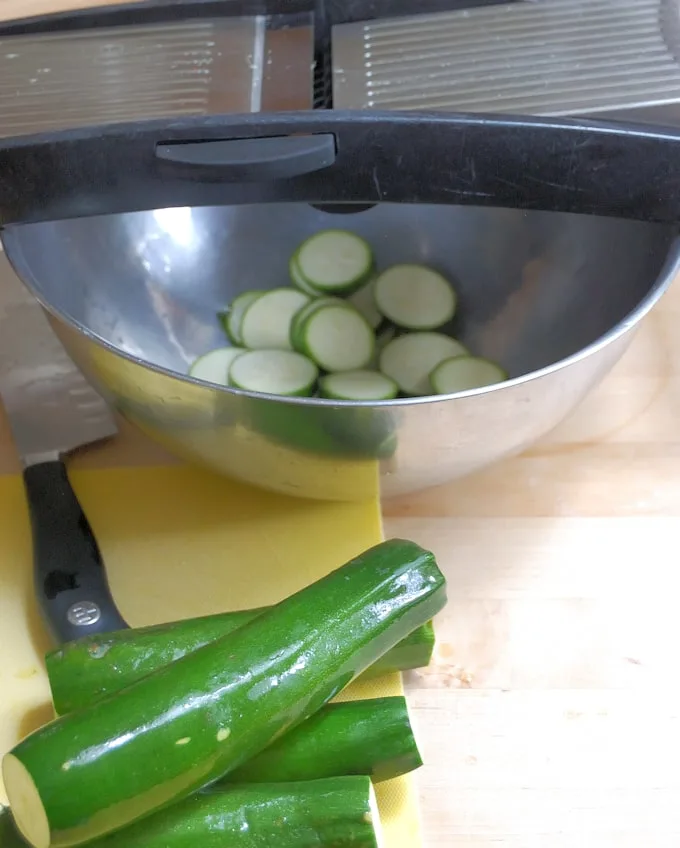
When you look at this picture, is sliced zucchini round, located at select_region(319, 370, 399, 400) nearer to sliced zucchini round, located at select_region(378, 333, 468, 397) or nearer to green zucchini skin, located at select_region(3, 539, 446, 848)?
sliced zucchini round, located at select_region(378, 333, 468, 397)

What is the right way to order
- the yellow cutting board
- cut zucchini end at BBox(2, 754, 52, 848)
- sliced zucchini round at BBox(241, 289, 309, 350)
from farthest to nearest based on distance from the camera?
sliced zucchini round at BBox(241, 289, 309, 350) < the yellow cutting board < cut zucchini end at BBox(2, 754, 52, 848)

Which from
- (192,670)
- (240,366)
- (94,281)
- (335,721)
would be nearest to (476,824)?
(335,721)

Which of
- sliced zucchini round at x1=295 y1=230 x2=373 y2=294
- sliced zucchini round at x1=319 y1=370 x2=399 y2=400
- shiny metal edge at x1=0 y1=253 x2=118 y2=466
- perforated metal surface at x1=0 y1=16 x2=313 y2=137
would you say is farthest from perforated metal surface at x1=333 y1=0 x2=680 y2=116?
shiny metal edge at x1=0 y1=253 x2=118 y2=466

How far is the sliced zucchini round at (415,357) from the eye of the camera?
35.9 inches

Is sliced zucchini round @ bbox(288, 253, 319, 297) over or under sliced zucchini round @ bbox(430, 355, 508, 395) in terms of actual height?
over

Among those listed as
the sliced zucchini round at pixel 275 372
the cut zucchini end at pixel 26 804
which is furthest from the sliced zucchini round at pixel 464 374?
the cut zucchini end at pixel 26 804

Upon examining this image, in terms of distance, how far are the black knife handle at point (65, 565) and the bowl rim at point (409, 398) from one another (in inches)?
7.8

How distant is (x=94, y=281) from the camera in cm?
88

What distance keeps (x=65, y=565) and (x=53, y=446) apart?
0.55 ft

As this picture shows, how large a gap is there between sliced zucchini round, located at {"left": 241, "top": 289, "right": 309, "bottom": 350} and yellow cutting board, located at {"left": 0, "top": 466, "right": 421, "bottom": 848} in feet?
0.58

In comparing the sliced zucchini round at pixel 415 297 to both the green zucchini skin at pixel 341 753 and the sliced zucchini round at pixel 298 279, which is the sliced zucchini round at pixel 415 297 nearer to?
the sliced zucchini round at pixel 298 279

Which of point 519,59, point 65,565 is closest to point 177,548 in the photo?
point 65,565

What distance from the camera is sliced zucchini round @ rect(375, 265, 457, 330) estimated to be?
0.96 metres

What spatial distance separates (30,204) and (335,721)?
0.46 m
